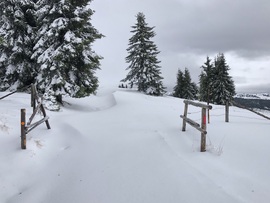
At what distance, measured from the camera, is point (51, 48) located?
47.4 ft

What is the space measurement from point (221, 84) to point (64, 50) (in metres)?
29.3

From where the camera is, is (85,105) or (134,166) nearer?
(134,166)

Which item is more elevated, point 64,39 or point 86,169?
point 64,39

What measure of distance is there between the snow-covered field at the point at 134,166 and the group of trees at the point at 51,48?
589 centimetres

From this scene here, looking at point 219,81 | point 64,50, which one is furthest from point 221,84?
point 64,50

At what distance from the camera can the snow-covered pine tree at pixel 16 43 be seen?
683 inches

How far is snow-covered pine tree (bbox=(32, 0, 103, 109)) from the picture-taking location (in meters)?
14.0

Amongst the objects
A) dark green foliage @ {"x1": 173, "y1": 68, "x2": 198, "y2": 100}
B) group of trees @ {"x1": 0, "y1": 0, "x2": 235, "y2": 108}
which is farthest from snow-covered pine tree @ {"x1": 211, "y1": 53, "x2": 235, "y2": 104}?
group of trees @ {"x1": 0, "y1": 0, "x2": 235, "y2": 108}

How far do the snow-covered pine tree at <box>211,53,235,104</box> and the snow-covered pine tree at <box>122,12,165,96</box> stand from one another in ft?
36.4

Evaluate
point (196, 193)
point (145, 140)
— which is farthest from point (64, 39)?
point (196, 193)

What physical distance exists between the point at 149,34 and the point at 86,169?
2818 cm

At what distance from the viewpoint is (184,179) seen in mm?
4859

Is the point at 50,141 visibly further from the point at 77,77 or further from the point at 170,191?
the point at 77,77

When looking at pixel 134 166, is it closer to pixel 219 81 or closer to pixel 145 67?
pixel 145 67
